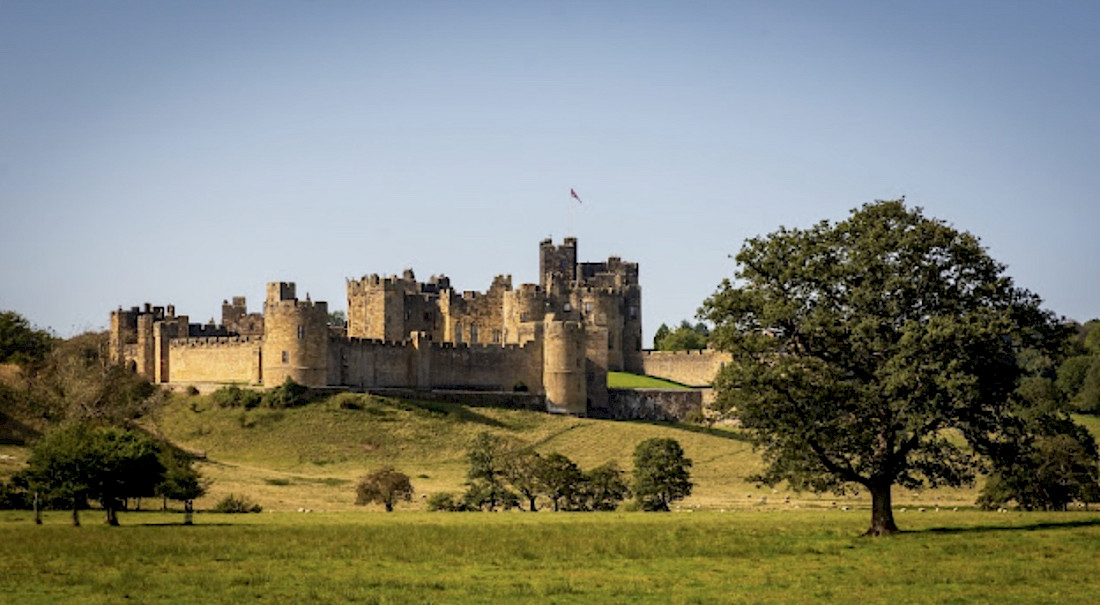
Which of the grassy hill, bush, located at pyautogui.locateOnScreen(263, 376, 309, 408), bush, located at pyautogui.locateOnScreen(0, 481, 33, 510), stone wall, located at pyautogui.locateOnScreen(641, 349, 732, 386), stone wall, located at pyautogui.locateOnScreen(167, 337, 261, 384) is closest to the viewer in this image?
bush, located at pyautogui.locateOnScreen(0, 481, 33, 510)

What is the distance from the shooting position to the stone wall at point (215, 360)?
8356 centimetres

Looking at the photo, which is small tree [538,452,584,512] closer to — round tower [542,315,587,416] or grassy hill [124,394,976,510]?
grassy hill [124,394,976,510]

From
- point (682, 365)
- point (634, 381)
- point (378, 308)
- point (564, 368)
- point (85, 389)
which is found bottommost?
point (85, 389)

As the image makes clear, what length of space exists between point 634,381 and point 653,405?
29.4 ft

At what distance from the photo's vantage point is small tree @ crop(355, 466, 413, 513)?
53625 mm

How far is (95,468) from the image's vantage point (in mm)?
43562

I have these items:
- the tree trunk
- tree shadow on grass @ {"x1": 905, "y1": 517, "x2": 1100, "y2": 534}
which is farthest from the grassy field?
the tree trunk

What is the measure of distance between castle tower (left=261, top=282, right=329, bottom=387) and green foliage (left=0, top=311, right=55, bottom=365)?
12352 mm

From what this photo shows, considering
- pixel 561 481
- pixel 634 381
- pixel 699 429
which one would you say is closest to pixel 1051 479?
pixel 561 481

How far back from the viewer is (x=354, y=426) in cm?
7444

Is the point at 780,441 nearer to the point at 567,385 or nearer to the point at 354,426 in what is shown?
the point at 354,426

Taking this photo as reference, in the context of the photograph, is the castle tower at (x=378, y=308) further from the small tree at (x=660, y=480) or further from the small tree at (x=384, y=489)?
the small tree at (x=660, y=480)

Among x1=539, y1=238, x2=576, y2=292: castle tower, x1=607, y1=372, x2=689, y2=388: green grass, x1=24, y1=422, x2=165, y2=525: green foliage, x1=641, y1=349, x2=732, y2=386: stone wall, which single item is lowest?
x1=24, y1=422, x2=165, y2=525: green foliage

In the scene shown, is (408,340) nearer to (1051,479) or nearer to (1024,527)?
(1051,479)
